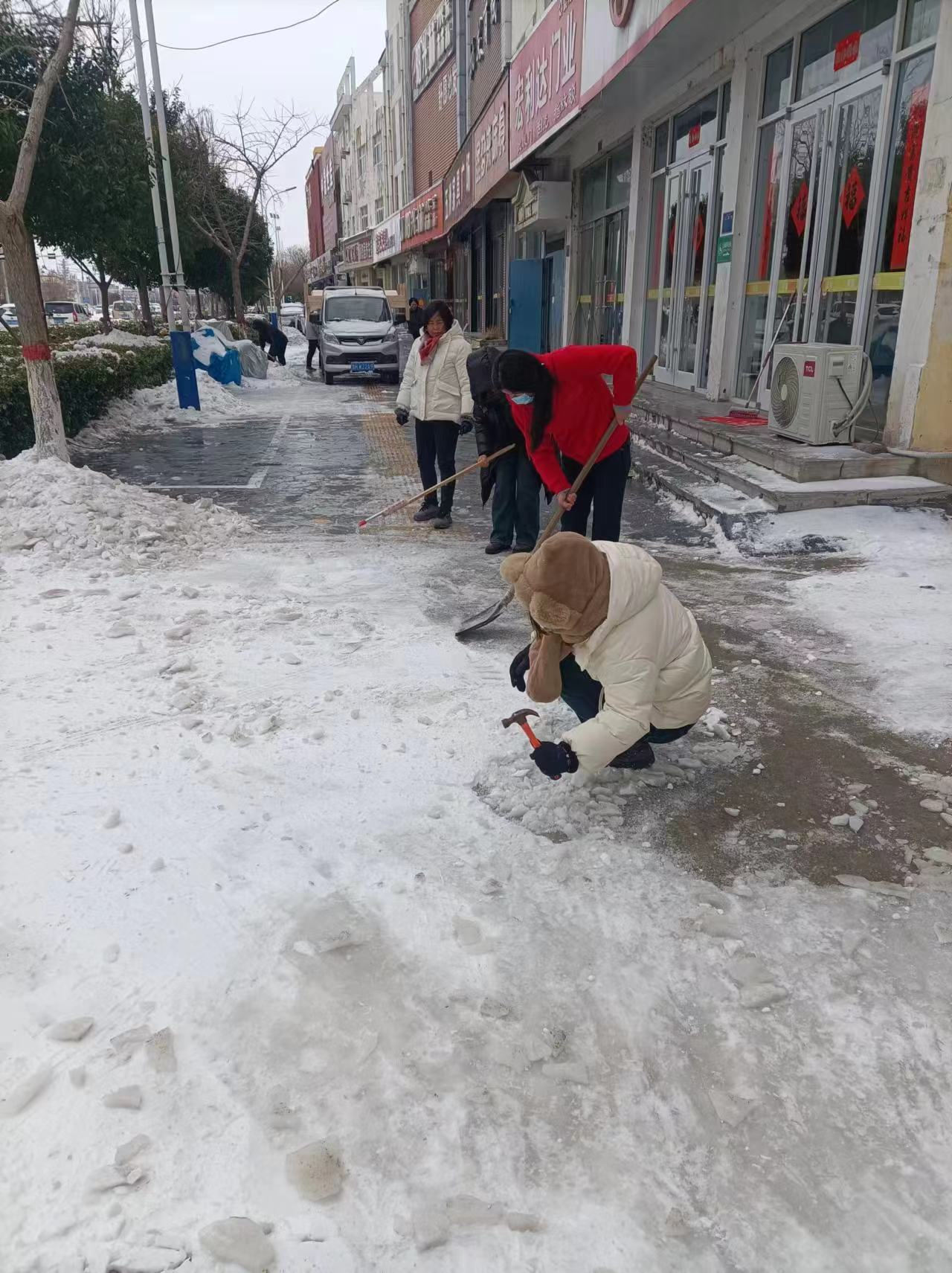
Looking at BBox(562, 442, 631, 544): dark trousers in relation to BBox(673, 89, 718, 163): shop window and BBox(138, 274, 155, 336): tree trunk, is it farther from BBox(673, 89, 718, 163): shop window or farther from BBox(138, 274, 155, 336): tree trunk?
BBox(138, 274, 155, 336): tree trunk

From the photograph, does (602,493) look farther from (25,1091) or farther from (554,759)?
(25,1091)

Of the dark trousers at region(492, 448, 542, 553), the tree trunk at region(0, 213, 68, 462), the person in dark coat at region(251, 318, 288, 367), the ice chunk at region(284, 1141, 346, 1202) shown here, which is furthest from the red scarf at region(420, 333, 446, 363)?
the person in dark coat at region(251, 318, 288, 367)

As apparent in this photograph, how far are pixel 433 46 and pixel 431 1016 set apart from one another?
36099mm

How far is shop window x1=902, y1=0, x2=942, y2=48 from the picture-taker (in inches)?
262

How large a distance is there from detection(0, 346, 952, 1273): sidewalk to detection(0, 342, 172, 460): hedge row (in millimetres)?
5844

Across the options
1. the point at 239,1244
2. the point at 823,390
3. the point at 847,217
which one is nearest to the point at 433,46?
the point at 847,217

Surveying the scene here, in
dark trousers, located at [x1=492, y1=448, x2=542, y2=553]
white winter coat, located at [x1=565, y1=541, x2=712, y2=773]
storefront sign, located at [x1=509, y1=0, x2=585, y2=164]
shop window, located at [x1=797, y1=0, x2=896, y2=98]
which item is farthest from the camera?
storefront sign, located at [x1=509, y1=0, x2=585, y2=164]

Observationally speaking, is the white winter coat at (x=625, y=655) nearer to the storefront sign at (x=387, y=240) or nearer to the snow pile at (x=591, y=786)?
the snow pile at (x=591, y=786)

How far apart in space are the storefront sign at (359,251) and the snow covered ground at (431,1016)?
45.9 meters

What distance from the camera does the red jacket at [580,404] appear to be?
4.97 m

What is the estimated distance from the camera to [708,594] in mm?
5465

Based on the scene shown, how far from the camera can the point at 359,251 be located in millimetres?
52312

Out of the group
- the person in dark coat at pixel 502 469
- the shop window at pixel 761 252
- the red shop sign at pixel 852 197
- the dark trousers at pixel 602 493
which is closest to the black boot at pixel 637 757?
the dark trousers at pixel 602 493

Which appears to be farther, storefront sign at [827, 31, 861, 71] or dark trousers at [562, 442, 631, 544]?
storefront sign at [827, 31, 861, 71]
